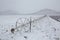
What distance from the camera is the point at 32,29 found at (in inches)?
50.8

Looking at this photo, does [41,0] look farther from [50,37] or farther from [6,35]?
[6,35]

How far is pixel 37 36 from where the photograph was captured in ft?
3.76

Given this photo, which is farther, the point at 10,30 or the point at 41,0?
the point at 41,0

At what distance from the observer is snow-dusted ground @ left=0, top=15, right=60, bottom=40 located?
1.13 metres

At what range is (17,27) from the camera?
4.33 feet

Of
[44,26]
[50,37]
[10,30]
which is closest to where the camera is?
[50,37]

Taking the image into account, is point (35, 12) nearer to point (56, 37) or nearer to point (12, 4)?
point (12, 4)

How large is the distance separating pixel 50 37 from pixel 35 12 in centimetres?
75

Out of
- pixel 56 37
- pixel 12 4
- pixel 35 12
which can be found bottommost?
pixel 56 37

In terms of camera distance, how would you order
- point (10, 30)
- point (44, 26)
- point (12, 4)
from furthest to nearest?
point (12, 4) → point (44, 26) → point (10, 30)

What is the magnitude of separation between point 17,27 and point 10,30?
12 centimetres

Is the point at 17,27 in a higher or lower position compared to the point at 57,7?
lower

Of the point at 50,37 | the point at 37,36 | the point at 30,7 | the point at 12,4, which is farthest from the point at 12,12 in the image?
the point at 50,37

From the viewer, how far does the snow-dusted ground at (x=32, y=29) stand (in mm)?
1130
